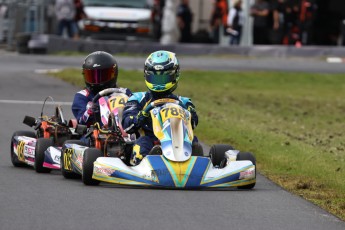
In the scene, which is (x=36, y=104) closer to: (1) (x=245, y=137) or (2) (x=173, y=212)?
(1) (x=245, y=137)

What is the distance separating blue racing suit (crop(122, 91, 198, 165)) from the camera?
11.6 metres

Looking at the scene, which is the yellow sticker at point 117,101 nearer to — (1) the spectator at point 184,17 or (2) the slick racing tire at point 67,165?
(2) the slick racing tire at point 67,165

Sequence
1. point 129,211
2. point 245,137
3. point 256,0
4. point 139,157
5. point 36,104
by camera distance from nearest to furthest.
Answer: point 129,211 < point 139,157 < point 245,137 < point 36,104 < point 256,0

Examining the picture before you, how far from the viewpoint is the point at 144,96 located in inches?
476

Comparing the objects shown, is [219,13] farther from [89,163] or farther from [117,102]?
[89,163]

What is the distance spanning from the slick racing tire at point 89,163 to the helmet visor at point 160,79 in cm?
99

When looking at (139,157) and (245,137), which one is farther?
(245,137)

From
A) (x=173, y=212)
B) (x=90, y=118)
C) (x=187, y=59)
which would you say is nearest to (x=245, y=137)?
(x=90, y=118)

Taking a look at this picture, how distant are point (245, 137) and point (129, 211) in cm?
740

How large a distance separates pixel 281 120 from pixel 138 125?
9.92 m

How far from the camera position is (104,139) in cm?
1213

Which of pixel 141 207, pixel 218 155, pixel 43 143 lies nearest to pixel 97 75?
pixel 43 143

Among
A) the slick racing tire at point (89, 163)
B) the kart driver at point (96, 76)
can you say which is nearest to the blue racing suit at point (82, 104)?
the kart driver at point (96, 76)

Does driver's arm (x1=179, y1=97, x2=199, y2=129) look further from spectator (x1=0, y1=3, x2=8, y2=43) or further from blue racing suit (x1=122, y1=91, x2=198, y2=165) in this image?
spectator (x1=0, y1=3, x2=8, y2=43)
